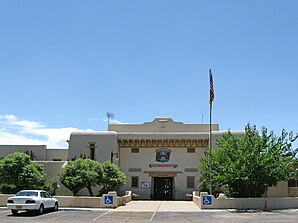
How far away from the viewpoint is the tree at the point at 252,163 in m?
27.5

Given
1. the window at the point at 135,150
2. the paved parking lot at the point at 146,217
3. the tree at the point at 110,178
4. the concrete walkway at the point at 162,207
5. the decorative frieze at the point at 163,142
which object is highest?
the decorative frieze at the point at 163,142

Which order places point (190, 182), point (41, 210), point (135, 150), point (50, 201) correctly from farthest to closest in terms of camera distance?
point (135, 150) → point (190, 182) → point (50, 201) → point (41, 210)

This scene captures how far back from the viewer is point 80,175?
32.3m

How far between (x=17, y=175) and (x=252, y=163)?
18.7 metres

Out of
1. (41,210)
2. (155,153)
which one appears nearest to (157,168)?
(155,153)

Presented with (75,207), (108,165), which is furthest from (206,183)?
(75,207)

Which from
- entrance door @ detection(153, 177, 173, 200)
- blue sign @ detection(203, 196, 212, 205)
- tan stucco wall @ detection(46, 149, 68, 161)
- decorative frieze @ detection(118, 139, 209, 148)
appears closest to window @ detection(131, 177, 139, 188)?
entrance door @ detection(153, 177, 173, 200)

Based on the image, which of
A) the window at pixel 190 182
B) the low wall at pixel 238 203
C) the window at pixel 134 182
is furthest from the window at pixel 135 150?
the low wall at pixel 238 203

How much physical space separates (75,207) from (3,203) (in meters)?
4.87

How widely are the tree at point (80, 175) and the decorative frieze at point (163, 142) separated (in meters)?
8.32

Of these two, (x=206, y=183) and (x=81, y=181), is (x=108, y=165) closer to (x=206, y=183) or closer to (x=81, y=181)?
(x=81, y=181)

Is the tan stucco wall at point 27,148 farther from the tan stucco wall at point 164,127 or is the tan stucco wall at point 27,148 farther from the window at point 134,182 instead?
the window at point 134,182

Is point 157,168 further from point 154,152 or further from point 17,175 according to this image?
point 17,175

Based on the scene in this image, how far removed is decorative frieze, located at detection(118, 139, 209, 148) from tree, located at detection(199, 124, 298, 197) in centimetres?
981
